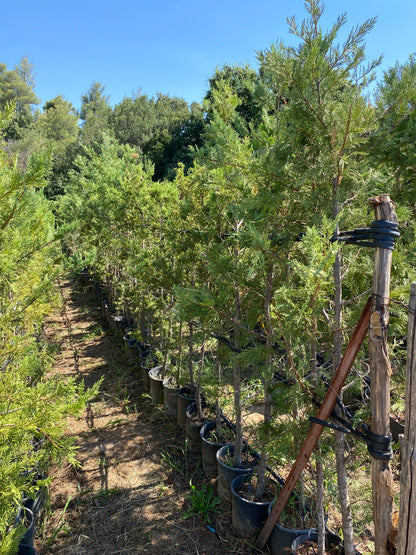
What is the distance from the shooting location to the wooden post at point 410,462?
1382 millimetres

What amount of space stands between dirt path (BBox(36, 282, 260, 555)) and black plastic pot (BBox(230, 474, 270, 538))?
0.35 feet

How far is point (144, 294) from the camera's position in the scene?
513 cm

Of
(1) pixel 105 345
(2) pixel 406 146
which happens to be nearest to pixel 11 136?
(1) pixel 105 345

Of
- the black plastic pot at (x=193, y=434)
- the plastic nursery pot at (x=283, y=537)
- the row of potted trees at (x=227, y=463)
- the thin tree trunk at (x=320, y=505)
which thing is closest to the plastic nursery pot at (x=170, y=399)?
the row of potted trees at (x=227, y=463)

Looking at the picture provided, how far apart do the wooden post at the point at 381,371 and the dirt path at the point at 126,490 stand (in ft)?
5.50

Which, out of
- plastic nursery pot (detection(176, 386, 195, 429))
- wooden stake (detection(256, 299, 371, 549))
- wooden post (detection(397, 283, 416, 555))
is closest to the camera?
wooden post (detection(397, 283, 416, 555))

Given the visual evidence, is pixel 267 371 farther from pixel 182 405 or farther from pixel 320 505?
pixel 182 405

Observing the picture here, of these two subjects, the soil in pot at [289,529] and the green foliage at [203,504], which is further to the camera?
the green foliage at [203,504]

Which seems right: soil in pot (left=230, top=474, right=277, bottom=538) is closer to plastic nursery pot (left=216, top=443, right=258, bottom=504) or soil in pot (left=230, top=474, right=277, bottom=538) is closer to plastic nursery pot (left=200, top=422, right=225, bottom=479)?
plastic nursery pot (left=216, top=443, right=258, bottom=504)

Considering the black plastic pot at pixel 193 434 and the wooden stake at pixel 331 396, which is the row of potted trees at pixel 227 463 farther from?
the wooden stake at pixel 331 396

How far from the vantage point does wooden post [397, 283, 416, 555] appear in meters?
1.38

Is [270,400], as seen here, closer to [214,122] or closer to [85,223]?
[214,122]

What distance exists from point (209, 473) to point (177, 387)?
51.9 inches

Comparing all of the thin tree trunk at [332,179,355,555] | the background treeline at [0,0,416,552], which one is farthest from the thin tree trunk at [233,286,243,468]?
the thin tree trunk at [332,179,355,555]
